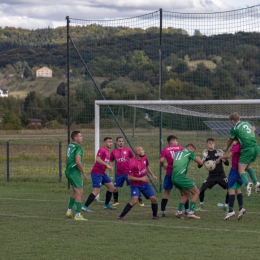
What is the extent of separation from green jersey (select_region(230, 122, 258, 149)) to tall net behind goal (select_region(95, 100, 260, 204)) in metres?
3.60

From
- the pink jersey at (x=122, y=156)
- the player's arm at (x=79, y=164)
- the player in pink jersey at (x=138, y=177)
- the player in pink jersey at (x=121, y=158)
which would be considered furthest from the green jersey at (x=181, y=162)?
the pink jersey at (x=122, y=156)

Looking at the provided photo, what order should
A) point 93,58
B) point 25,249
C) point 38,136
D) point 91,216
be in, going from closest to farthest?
point 25,249 < point 91,216 < point 93,58 < point 38,136

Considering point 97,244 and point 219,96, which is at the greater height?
point 219,96

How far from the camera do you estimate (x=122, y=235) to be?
1091 cm

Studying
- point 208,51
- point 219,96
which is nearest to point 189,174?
point 219,96

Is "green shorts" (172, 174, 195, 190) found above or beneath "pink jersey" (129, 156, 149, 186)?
beneath

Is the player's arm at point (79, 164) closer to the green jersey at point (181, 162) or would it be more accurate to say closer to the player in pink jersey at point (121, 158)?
the green jersey at point (181, 162)

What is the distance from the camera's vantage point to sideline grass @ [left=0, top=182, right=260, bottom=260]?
9211 millimetres

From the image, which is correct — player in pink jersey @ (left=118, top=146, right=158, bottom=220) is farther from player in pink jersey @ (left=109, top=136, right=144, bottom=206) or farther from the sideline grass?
player in pink jersey @ (left=109, top=136, right=144, bottom=206)

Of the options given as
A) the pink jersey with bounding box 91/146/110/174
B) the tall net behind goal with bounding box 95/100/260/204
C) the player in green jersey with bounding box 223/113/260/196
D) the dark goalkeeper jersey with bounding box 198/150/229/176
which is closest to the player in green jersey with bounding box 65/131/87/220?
the pink jersey with bounding box 91/146/110/174

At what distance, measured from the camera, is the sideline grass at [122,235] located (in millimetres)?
9211

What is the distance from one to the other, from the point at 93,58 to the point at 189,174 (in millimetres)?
4900

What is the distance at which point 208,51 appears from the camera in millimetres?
19219

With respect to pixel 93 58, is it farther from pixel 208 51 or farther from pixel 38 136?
pixel 38 136
